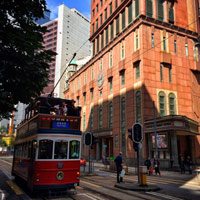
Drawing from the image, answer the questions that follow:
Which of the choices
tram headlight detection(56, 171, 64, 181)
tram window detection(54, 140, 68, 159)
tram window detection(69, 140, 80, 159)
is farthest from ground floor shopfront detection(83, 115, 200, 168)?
tram headlight detection(56, 171, 64, 181)

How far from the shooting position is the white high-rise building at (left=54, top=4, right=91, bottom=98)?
108 metres

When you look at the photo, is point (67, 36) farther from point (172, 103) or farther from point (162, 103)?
point (162, 103)

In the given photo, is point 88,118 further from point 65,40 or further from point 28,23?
point 65,40

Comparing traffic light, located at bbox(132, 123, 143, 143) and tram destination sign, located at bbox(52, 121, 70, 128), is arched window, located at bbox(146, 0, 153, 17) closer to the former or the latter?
traffic light, located at bbox(132, 123, 143, 143)

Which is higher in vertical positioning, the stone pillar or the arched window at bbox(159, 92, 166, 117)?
the arched window at bbox(159, 92, 166, 117)

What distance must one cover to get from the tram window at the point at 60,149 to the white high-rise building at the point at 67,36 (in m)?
91.8

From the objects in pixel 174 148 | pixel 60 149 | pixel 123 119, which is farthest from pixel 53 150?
Result: pixel 123 119

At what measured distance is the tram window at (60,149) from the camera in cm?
998

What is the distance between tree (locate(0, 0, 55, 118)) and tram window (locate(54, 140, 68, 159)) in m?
2.81

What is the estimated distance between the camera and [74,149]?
10516 mm

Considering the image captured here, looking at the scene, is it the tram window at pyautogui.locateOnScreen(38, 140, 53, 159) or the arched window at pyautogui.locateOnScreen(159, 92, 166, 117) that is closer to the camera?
the tram window at pyautogui.locateOnScreen(38, 140, 53, 159)

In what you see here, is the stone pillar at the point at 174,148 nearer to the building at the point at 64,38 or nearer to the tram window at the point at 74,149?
the tram window at the point at 74,149

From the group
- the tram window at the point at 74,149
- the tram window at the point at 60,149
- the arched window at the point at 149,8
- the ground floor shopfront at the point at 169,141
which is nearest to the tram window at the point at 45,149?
the tram window at the point at 60,149

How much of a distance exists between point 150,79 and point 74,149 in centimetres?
2430
